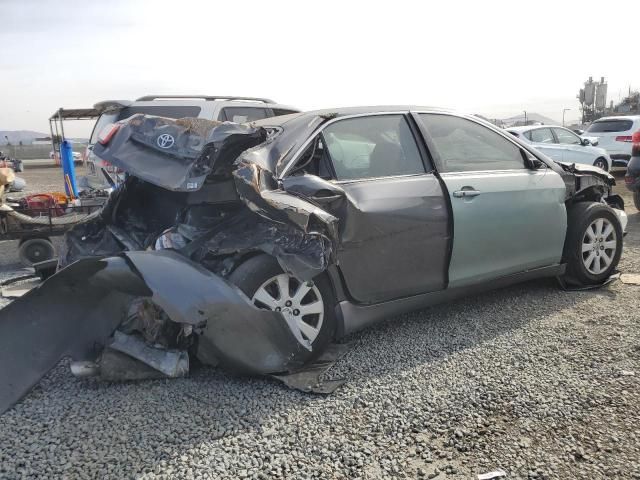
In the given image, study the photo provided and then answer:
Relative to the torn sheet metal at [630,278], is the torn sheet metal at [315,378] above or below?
above

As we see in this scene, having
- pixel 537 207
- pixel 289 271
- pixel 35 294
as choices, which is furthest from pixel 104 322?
pixel 537 207

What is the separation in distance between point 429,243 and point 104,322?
217 cm

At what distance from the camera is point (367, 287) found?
3617 mm

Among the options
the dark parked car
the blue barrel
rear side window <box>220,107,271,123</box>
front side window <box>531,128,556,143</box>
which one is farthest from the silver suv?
front side window <box>531,128,556,143</box>

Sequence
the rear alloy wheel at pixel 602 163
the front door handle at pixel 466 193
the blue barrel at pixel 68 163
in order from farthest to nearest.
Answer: the rear alloy wheel at pixel 602 163
the blue barrel at pixel 68 163
the front door handle at pixel 466 193

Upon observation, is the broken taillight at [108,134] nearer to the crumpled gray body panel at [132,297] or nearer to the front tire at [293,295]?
the crumpled gray body panel at [132,297]

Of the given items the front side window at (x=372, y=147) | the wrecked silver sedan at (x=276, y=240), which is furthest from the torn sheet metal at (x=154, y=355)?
the front side window at (x=372, y=147)

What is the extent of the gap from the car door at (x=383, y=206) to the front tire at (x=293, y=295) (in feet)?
0.67

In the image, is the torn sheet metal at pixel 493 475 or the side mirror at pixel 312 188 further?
the side mirror at pixel 312 188

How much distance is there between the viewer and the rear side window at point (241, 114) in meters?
7.97

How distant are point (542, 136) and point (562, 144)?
0.49 meters

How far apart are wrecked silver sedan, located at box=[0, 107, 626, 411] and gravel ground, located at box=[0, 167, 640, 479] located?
22cm

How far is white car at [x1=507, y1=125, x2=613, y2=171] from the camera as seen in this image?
1289cm

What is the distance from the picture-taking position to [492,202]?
417 cm
